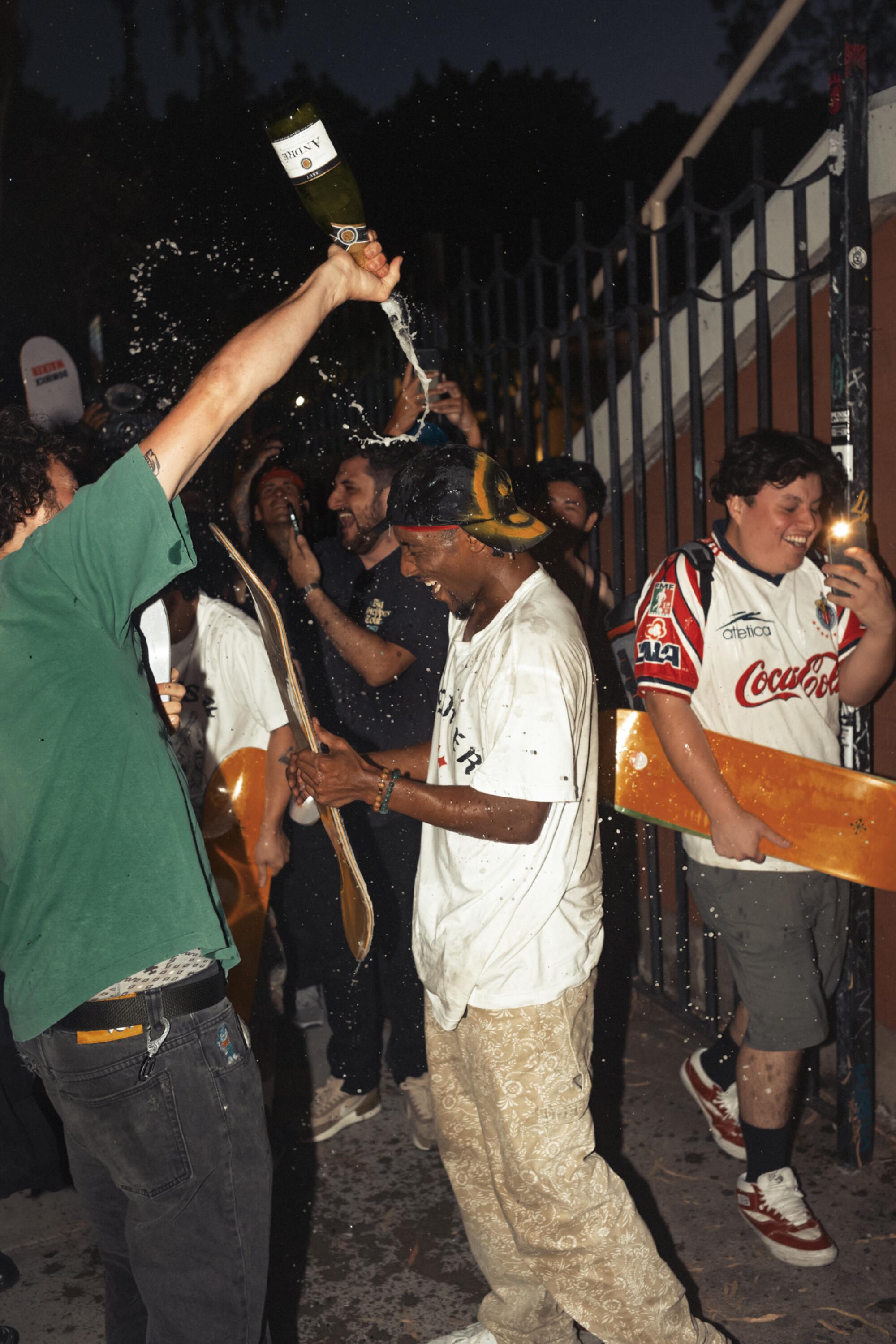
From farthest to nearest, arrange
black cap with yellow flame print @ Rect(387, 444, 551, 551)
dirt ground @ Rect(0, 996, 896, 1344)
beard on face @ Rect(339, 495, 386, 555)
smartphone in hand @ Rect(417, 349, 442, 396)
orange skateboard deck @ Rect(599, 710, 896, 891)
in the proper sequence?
smartphone in hand @ Rect(417, 349, 442, 396), beard on face @ Rect(339, 495, 386, 555), orange skateboard deck @ Rect(599, 710, 896, 891), dirt ground @ Rect(0, 996, 896, 1344), black cap with yellow flame print @ Rect(387, 444, 551, 551)

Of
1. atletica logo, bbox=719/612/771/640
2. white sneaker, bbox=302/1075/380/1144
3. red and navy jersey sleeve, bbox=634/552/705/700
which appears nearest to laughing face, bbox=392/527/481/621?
red and navy jersey sleeve, bbox=634/552/705/700

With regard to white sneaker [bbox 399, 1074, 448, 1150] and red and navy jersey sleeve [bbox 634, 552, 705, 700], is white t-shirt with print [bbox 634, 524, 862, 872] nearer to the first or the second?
red and navy jersey sleeve [bbox 634, 552, 705, 700]

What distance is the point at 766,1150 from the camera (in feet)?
10.9

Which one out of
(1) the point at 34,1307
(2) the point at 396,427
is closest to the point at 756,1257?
(1) the point at 34,1307

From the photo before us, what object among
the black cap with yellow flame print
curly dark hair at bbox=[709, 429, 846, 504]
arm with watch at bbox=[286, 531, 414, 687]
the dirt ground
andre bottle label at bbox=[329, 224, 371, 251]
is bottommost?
the dirt ground

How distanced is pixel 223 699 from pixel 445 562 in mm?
1390

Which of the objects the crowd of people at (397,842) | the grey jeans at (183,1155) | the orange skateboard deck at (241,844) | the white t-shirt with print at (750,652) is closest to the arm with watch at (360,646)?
the crowd of people at (397,842)

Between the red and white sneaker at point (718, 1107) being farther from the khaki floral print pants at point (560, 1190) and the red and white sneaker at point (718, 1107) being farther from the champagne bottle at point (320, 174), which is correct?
the champagne bottle at point (320, 174)

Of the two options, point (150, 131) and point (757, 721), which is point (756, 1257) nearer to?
point (757, 721)

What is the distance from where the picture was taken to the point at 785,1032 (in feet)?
10.7

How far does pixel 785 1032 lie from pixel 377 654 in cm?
182

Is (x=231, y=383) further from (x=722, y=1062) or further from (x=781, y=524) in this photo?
(x=722, y=1062)

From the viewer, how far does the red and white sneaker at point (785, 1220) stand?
124 inches

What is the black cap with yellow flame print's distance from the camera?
2.56 metres
